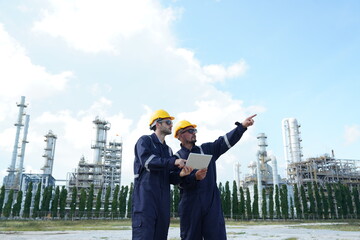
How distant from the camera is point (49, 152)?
5588cm

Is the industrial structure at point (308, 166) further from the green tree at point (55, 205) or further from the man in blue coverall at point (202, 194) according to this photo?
the man in blue coverall at point (202, 194)

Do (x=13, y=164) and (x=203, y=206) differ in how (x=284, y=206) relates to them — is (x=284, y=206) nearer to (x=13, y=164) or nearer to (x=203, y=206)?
(x=203, y=206)

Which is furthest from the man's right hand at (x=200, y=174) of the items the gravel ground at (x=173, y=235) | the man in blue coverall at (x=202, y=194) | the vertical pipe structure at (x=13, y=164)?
the vertical pipe structure at (x=13, y=164)

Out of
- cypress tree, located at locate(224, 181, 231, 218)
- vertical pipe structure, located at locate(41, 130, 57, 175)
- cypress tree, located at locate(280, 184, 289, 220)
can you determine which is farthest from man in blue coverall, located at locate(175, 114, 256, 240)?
vertical pipe structure, located at locate(41, 130, 57, 175)

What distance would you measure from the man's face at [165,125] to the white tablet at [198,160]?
69cm

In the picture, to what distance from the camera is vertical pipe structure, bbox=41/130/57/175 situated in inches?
2167

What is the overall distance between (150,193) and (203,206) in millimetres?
798

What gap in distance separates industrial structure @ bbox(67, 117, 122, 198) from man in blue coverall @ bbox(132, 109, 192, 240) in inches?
1906

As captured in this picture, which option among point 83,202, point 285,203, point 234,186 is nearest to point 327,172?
point 285,203

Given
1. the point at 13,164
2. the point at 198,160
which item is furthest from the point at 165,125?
the point at 13,164

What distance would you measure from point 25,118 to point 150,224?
5265 centimetres

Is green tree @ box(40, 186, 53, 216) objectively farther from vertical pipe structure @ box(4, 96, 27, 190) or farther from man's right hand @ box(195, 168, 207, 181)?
man's right hand @ box(195, 168, 207, 181)

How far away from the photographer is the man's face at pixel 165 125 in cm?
386

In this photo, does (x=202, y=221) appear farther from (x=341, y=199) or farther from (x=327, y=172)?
(x=327, y=172)
